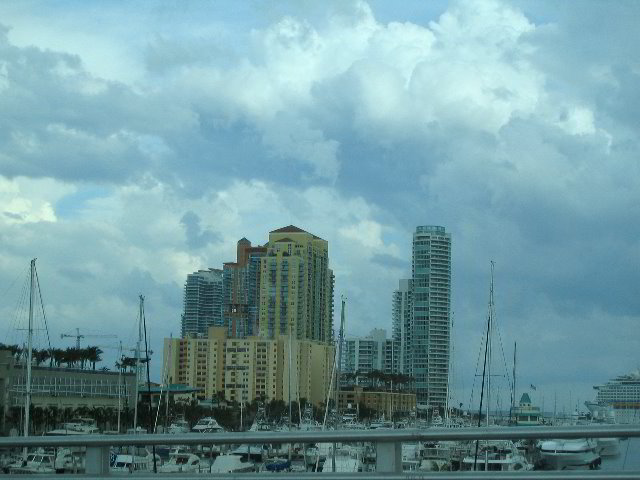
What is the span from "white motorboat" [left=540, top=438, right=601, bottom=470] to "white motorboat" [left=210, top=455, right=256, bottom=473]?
287cm

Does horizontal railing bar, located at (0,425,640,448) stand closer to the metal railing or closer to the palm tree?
the metal railing

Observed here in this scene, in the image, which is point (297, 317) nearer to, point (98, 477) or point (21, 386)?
point (21, 386)

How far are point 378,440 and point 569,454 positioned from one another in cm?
402

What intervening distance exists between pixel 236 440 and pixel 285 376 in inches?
6529

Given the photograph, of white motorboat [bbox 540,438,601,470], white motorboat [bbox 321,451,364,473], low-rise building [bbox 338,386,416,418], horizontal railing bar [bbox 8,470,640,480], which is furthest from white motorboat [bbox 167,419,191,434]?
horizontal railing bar [bbox 8,470,640,480]

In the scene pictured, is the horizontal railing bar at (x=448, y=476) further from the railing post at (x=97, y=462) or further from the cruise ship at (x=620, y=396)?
the cruise ship at (x=620, y=396)

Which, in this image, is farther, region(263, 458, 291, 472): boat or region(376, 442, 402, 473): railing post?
region(263, 458, 291, 472): boat

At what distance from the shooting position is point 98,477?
876cm

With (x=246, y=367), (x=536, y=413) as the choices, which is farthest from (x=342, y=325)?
(x=246, y=367)

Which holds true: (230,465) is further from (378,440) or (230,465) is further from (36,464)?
(36,464)

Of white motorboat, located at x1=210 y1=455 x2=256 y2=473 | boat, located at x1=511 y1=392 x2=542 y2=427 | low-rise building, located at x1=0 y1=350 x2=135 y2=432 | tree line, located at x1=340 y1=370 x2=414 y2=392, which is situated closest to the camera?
white motorboat, located at x1=210 y1=455 x2=256 y2=473

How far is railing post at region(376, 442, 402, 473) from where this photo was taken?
8.30m

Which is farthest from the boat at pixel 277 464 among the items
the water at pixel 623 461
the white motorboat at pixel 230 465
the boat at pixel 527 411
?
the boat at pixel 527 411

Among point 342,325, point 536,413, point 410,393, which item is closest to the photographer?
point 342,325
